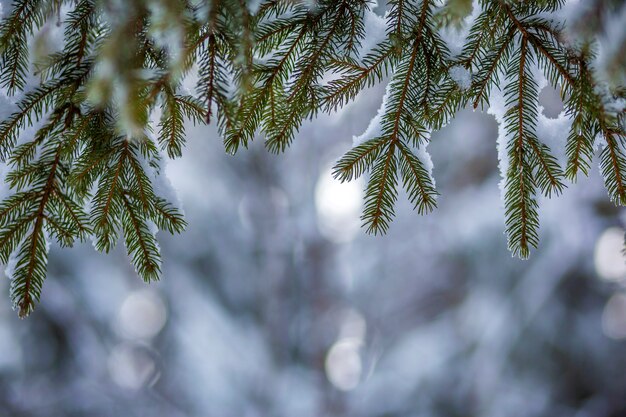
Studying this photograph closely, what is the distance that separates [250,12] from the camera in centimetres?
119

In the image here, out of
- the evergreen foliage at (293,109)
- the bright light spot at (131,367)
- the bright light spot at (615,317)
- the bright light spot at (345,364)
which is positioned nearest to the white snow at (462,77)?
the evergreen foliage at (293,109)

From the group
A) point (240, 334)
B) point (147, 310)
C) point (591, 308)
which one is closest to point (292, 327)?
point (240, 334)

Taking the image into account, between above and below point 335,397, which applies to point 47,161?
below

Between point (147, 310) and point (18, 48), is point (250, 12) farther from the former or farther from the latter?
point (147, 310)

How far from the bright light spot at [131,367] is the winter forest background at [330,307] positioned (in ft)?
0.08

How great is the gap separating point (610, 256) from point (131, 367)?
6.80m

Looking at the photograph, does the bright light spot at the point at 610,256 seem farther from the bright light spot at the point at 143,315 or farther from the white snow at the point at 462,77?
the white snow at the point at 462,77

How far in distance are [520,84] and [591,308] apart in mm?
7183

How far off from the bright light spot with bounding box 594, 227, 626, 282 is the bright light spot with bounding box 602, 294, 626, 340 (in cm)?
70

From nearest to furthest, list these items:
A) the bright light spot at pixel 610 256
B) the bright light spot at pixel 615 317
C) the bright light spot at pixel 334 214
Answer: the bright light spot at pixel 610 256
the bright light spot at pixel 334 214
the bright light spot at pixel 615 317

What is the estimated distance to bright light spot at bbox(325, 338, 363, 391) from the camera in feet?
23.3

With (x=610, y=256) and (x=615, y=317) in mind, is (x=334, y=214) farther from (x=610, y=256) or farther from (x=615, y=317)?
(x=615, y=317)

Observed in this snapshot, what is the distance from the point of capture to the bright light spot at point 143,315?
7630 millimetres

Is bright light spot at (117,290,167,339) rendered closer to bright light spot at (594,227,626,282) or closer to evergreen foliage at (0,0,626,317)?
bright light spot at (594,227,626,282)
